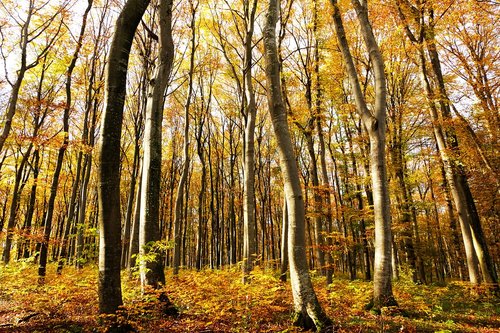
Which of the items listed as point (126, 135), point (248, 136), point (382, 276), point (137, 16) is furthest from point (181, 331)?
point (126, 135)

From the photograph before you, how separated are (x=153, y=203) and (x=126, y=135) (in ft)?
55.6

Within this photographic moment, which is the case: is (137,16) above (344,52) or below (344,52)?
below

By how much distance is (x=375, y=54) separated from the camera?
778cm

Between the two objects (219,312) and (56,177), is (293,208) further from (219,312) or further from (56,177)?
(56,177)

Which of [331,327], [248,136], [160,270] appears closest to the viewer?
[331,327]

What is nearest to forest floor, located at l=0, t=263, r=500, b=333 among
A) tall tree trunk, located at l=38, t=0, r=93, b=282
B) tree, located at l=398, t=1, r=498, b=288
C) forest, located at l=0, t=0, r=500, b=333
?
forest, located at l=0, t=0, r=500, b=333

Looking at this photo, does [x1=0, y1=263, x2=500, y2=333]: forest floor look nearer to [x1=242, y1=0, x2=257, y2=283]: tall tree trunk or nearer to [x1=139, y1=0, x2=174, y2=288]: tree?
[x1=139, y1=0, x2=174, y2=288]: tree

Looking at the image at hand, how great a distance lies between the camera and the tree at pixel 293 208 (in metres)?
4.61

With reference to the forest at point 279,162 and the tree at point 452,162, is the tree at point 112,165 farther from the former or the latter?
the tree at point 452,162

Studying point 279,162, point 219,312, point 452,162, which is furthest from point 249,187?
point 452,162

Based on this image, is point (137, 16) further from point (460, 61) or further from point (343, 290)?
point (460, 61)

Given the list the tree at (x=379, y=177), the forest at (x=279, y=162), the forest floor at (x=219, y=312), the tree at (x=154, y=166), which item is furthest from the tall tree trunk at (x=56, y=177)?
the tree at (x=379, y=177)

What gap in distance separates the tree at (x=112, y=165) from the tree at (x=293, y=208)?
250 centimetres

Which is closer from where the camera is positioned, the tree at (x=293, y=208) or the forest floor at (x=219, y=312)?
the tree at (x=293, y=208)
